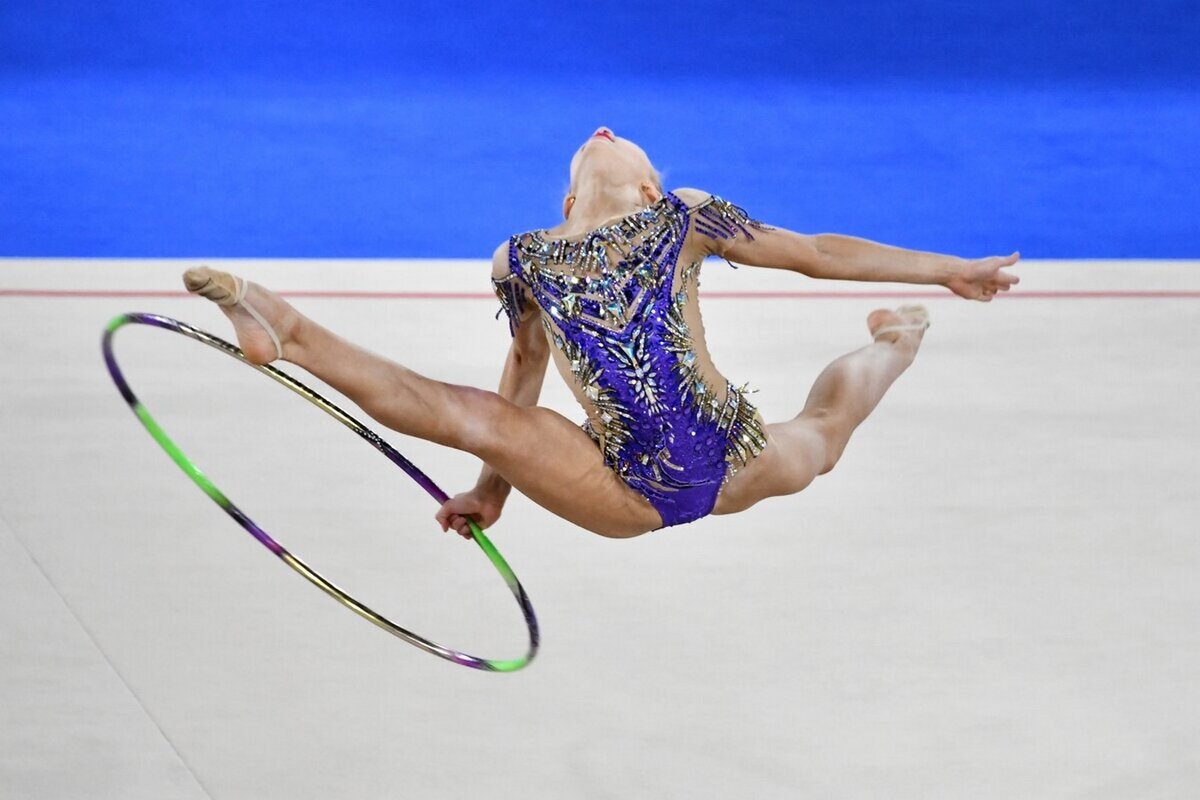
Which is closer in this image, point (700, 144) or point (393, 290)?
point (393, 290)

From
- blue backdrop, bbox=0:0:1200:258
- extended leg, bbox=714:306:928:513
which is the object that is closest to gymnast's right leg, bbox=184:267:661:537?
extended leg, bbox=714:306:928:513

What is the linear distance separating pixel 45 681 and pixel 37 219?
397 cm

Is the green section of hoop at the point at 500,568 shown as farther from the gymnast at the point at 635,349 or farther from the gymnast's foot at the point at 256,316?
the gymnast's foot at the point at 256,316

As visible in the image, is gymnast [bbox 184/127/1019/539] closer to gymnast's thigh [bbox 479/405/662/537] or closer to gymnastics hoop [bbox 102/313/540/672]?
gymnast's thigh [bbox 479/405/662/537]

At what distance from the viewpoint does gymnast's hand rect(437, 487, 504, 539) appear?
275 centimetres

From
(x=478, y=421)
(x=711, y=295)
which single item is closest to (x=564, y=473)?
(x=478, y=421)

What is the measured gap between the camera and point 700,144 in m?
7.50

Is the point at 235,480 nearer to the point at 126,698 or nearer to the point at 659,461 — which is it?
the point at 126,698

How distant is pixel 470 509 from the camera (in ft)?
9.02

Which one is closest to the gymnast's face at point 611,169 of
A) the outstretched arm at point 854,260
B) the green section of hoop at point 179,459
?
the outstretched arm at point 854,260

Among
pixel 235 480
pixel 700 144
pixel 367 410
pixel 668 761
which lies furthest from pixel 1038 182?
pixel 367 410

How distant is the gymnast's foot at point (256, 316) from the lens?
206cm

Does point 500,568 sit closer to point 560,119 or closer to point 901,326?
point 901,326

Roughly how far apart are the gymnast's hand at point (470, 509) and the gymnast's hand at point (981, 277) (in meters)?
0.88
